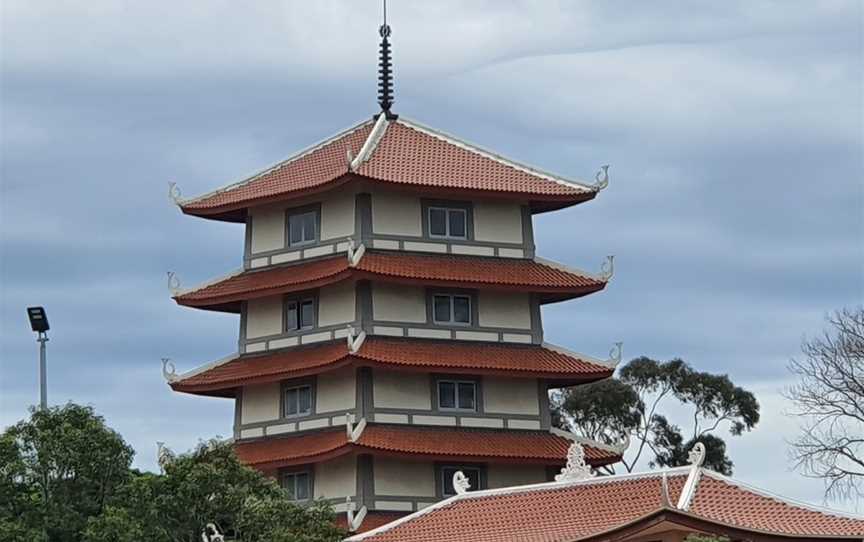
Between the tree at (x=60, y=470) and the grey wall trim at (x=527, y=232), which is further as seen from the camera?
the grey wall trim at (x=527, y=232)

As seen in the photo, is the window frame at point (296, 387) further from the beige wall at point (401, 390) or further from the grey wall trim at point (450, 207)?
the grey wall trim at point (450, 207)

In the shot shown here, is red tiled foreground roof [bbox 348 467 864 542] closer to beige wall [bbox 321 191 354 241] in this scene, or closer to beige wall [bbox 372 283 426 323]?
beige wall [bbox 372 283 426 323]

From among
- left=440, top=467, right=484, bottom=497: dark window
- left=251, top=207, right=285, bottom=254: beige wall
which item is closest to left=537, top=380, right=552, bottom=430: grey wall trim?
left=440, top=467, right=484, bottom=497: dark window

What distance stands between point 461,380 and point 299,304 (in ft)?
17.9

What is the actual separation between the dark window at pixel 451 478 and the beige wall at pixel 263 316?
6.95m

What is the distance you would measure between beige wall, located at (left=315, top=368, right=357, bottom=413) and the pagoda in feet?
0.13

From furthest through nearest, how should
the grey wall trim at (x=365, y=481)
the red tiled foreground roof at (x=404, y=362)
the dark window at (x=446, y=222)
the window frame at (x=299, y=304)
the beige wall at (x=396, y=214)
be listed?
the dark window at (x=446, y=222) < the window frame at (x=299, y=304) < the beige wall at (x=396, y=214) < the red tiled foreground roof at (x=404, y=362) < the grey wall trim at (x=365, y=481)

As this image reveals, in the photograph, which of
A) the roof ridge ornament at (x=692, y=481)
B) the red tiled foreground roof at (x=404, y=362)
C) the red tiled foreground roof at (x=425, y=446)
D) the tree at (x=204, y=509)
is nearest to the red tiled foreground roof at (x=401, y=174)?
the red tiled foreground roof at (x=404, y=362)

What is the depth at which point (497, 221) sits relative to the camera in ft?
222

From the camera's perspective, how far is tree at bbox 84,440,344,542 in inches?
2032

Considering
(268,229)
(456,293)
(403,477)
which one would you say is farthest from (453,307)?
(268,229)

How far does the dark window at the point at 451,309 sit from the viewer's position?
6625cm

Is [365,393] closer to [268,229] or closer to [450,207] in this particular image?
[450,207]

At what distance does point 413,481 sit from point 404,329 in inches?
177
